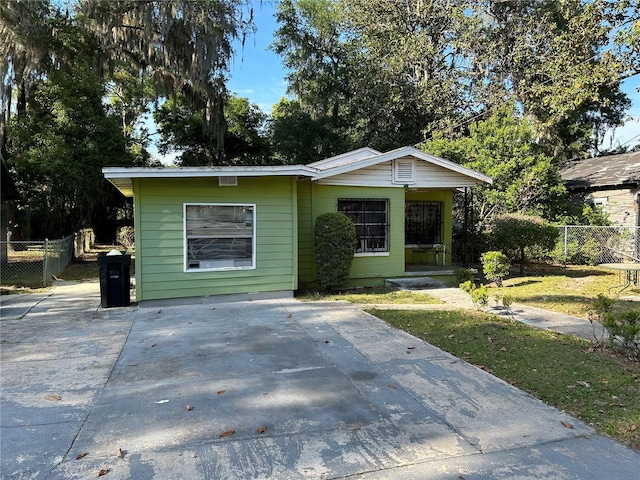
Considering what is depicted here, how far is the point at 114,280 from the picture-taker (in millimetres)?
7941

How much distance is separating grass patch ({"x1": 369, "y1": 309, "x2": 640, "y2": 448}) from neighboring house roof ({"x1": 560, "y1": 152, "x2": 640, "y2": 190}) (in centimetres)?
1195

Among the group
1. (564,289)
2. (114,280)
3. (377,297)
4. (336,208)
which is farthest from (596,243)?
(114,280)

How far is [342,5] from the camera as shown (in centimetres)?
2147

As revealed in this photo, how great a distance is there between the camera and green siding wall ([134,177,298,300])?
7898mm

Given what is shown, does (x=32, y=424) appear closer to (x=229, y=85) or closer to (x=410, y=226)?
(x=410, y=226)

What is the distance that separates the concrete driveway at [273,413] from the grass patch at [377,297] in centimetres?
261

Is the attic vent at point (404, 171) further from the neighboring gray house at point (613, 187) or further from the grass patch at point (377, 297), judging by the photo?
the neighboring gray house at point (613, 187)

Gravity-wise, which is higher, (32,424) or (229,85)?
(229,85)

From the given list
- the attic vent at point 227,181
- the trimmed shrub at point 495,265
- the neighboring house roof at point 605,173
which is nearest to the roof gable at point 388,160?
the attic vent at point 227,181

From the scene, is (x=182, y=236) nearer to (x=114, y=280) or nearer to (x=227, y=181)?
(x=227, y=181)

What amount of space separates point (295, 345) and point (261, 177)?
4265mm

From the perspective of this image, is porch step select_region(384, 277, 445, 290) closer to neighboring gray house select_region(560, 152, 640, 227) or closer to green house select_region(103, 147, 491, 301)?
green house select_region(103, 147, 491, 301)

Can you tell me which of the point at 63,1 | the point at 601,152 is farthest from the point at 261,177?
the point at 601,152

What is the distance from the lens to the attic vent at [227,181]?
324 inches
